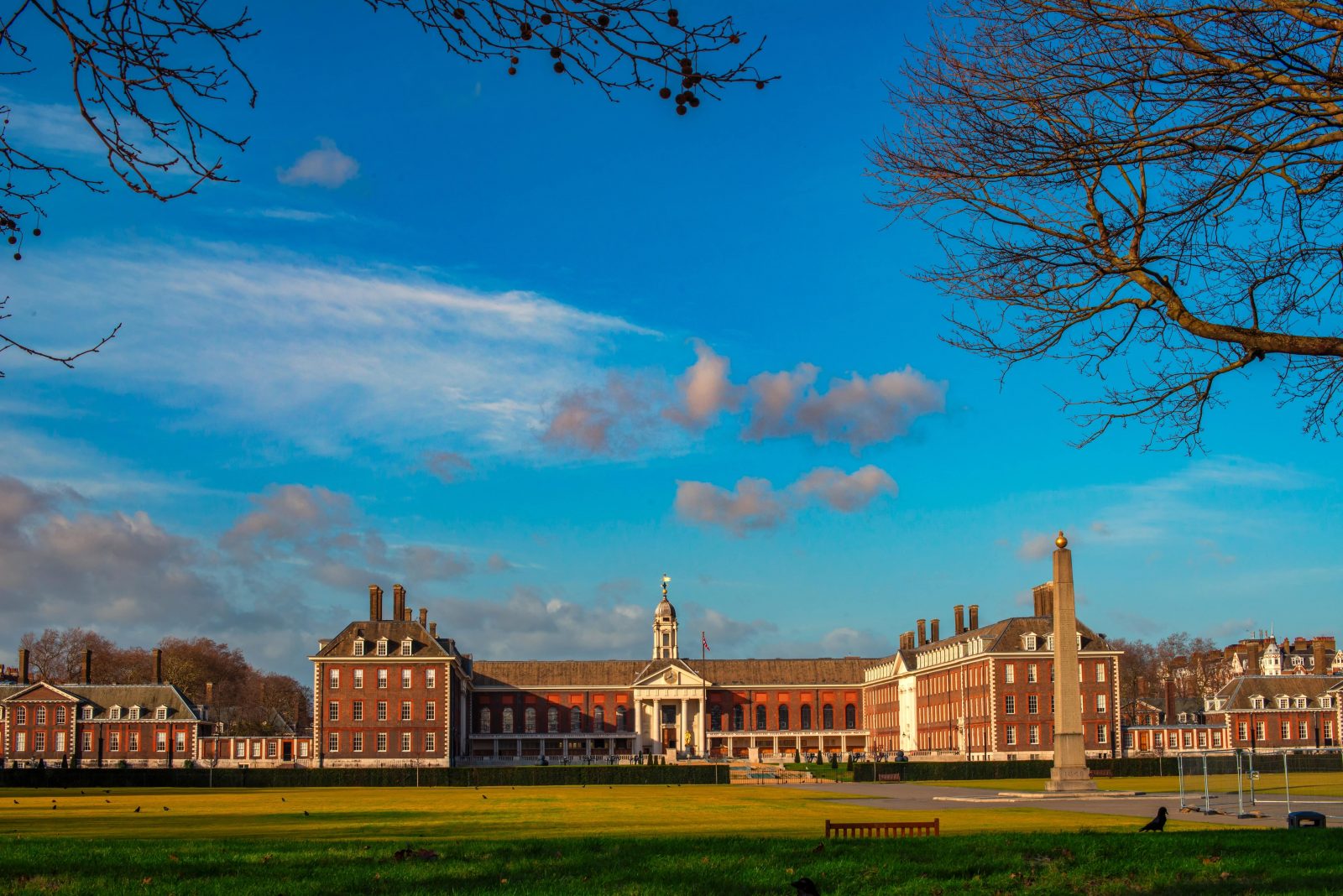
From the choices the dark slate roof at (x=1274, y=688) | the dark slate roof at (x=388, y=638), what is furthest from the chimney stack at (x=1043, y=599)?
the dark slate roof at (x=388, y=638)

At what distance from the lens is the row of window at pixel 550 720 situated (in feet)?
362

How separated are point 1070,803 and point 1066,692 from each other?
185 inches

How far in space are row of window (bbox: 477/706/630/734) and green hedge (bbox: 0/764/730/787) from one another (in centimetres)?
4371

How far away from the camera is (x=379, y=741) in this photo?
301ft

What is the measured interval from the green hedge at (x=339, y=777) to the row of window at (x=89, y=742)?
1114 inches

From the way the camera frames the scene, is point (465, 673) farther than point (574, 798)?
Yes

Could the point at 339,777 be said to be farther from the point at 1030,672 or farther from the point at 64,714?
the point at 1030,672

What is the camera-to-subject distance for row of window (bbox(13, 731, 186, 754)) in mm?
92500

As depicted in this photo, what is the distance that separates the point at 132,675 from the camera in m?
119

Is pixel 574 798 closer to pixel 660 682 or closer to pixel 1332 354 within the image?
pixel 1332 354

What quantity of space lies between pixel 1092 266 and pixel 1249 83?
2.93m

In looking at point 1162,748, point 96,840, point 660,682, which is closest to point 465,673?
point 660,682

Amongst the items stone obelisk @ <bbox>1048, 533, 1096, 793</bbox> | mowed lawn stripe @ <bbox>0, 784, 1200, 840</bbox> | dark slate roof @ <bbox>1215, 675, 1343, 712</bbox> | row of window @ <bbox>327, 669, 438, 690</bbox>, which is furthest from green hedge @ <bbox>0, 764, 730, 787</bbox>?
dark slate roof @ <bbox>1215, 675, 1343, 712</bbox>

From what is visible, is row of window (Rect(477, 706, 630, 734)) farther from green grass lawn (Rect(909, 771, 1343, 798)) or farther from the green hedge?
green grass lawn (Rect(909, 771, 1343, 798))
